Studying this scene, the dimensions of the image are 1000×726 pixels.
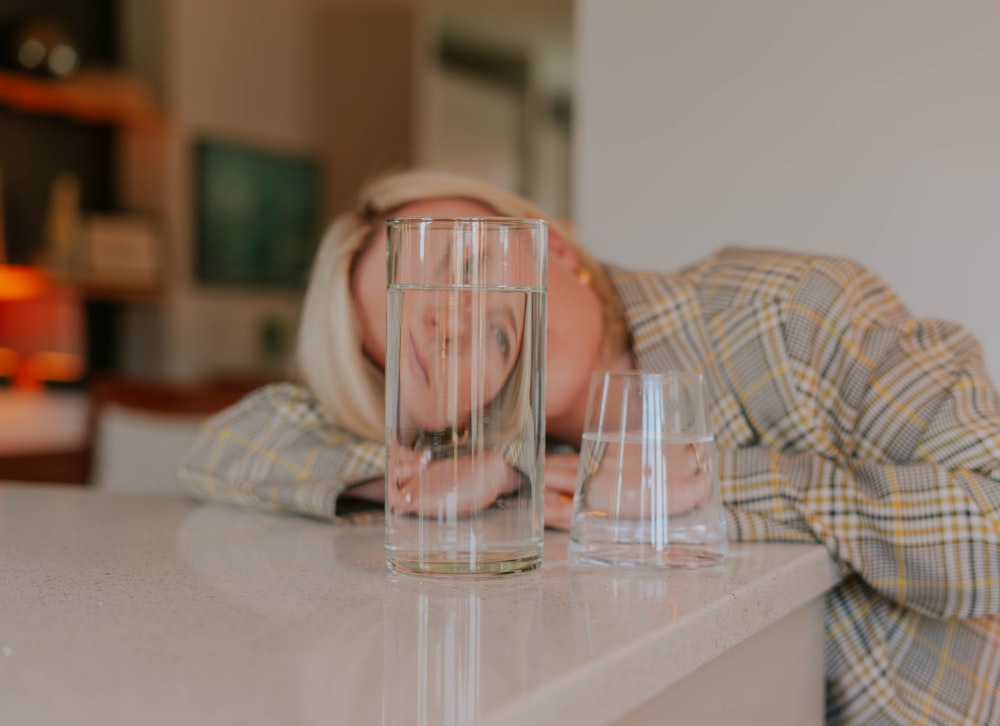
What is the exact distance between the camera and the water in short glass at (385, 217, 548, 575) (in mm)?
635

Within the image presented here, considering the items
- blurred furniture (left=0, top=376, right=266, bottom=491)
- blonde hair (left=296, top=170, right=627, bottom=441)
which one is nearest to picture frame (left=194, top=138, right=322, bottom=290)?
blurred furniture (left=0, top=376, right=266, bottom=491)

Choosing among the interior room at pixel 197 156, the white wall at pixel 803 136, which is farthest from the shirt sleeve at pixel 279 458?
the interior room at pixel 197 156

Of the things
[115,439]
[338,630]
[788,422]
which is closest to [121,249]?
[115,439]

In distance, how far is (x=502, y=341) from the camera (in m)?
0.64

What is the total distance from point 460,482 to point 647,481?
0.45ft

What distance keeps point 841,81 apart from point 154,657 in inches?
46.9

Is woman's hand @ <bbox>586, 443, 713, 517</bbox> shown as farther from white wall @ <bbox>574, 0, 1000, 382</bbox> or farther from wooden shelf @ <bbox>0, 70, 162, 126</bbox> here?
wooden shelf @ <bbox>0, 70, 162, 126</bbox>

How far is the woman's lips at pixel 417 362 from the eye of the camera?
0.65 metres

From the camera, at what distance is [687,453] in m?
0.73

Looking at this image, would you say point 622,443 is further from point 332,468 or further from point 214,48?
point 214,48

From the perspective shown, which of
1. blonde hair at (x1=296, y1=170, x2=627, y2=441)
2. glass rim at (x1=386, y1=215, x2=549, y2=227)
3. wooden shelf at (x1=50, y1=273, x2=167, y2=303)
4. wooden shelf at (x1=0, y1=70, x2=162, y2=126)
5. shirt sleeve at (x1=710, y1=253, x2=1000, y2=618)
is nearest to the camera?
glass rim at (x1=386, y1=215, x2=549, y2=227)

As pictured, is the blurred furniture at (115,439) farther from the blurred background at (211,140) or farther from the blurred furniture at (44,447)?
the blurred background at (211,140)

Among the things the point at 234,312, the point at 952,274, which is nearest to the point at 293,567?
the point at 952,274

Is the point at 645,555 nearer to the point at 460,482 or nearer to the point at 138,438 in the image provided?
the point at 460,482
